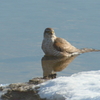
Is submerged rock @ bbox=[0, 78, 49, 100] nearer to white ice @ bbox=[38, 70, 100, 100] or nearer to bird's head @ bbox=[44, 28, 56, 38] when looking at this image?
white ice @ bbox=[38, 70, 100, 100]

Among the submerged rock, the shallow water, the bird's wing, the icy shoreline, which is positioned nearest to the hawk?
the bird's wing

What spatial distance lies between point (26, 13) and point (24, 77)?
5.25 meters

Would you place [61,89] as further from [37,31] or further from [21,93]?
[37,31]

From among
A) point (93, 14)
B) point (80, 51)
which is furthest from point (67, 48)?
point (93, 14)

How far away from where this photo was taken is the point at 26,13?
550 inches

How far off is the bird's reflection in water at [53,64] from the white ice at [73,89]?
8.77 ft

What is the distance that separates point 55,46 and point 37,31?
0.79 metres

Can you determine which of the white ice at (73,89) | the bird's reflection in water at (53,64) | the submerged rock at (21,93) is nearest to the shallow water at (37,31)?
the bird's reflection in water at (53,64)

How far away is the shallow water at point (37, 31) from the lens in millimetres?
9875

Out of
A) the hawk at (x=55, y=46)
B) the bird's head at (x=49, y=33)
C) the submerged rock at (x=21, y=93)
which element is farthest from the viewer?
the bird's head at (x=49, y=33)

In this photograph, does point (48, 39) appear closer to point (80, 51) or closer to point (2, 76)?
point (80, 51)

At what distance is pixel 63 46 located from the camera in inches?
474

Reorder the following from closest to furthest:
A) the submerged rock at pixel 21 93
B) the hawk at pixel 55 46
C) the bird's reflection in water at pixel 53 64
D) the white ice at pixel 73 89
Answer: the white ice at pixel 73 89 < the submerged rock at pixel 21 93 < the bird's reflection in water at pixel 53 64 < the hawk at pixel 55 46

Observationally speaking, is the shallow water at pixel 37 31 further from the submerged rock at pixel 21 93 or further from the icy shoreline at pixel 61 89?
the icy shoreline at pixel 61 89
